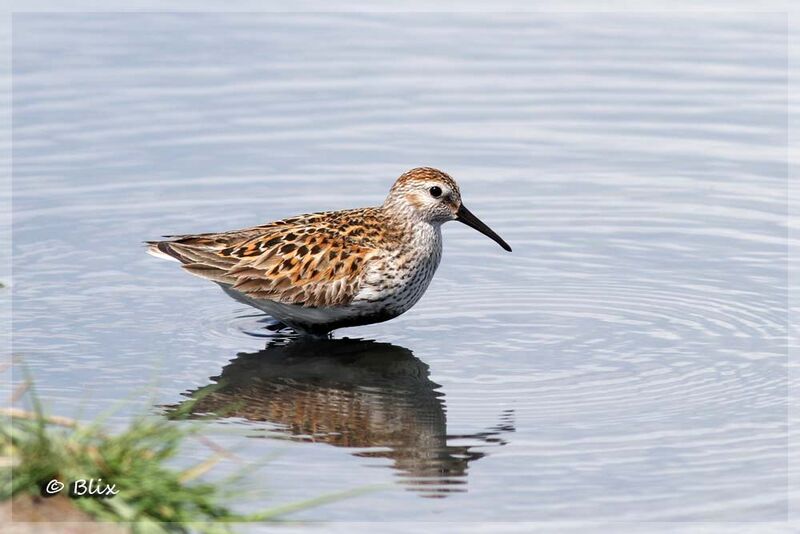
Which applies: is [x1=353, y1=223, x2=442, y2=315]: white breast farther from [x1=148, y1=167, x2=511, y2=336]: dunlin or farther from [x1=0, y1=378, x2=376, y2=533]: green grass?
[x1=0, y1=378, x2=376, y2=533]: green grass

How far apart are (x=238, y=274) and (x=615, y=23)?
12.4 meters

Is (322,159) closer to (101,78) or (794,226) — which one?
(101,78)

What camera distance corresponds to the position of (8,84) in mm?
20766

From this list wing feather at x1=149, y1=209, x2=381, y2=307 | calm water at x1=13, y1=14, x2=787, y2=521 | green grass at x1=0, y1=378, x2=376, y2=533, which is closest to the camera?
green grass at x1=0, y1=378, x2=376, y2=533

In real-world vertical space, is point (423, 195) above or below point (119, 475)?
above

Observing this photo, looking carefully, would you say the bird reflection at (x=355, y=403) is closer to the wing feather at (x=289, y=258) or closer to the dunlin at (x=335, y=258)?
the dunlin at (x=335, y=258)

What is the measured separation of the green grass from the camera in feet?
25.9

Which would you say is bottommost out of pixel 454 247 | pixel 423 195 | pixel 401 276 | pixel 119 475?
pixel 119 475

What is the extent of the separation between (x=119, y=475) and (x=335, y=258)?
5.90 meters

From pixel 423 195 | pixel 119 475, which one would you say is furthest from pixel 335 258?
pixel 119 475

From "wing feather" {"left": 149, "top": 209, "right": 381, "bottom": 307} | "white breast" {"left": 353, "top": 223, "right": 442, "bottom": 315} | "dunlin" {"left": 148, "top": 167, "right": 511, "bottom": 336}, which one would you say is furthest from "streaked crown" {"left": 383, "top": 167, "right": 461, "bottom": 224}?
"wing feather" {"left": 149, "top": 209, "right": 381, "bottom": 307}

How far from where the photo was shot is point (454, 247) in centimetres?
1662

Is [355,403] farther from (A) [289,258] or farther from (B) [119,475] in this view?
(B) [119,475]

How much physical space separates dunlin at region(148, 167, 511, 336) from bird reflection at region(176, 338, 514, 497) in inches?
15.2
